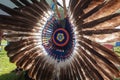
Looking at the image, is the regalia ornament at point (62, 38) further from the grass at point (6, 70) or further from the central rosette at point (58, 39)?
the grass at point (6, 70)

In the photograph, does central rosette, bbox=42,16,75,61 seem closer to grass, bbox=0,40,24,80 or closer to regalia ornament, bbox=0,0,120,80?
regalia ornament, bbox=0,0,120,80

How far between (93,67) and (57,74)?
1.85ft

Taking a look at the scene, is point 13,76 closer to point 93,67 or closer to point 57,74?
point 57,74

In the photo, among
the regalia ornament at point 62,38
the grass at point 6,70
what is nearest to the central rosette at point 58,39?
the regalia ornament at point 62,38

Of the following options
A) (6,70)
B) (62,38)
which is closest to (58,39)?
(62,38)

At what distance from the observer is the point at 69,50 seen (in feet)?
8.98

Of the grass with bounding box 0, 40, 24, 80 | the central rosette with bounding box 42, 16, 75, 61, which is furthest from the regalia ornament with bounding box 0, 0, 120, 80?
the grass with bounding box 0, 40, 24, 80

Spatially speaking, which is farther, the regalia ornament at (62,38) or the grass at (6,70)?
the grass at (6,70)

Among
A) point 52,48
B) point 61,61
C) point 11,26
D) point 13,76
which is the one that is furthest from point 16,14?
point 13,76

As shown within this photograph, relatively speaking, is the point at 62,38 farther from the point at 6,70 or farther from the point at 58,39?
the point at 6,70

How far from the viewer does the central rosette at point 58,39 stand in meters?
2.72

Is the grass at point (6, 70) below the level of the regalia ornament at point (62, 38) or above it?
below

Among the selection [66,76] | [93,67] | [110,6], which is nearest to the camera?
[93,67]

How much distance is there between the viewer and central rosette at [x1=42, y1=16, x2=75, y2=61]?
2723mm
